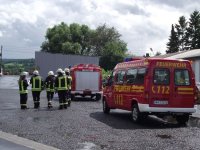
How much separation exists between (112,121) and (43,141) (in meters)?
5.60

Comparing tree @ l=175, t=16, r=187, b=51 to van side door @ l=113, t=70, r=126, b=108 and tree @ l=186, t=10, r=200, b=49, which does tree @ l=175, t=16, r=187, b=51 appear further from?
van side door @ l=113, t=70, r=126, b=108

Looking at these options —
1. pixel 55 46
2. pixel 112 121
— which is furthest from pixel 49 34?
pixel 112 121

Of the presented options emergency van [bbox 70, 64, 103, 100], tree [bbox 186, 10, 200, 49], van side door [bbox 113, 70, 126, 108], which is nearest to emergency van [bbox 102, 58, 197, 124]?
van side door [bbox 113, 70, 126, 108]

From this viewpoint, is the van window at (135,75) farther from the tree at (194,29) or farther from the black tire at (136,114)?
the tree at (194,29)

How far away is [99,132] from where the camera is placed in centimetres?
1358

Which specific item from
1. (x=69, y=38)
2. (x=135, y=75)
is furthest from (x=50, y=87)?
(x=69, y=38)

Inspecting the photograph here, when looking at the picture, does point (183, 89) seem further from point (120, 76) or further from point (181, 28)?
point (181, 28)

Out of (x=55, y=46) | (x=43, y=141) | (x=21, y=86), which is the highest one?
(x=55, y=46)

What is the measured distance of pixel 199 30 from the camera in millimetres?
92250

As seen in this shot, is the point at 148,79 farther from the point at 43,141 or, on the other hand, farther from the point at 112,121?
the point at 43,141

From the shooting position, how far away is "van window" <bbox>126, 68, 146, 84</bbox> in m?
15.9

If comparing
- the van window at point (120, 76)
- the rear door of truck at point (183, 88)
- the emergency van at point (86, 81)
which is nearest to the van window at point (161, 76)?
the rear door of truck at point (183, 88)

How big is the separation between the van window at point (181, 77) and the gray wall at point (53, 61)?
54388 mm

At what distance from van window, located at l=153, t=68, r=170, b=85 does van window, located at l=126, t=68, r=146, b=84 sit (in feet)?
1.37
